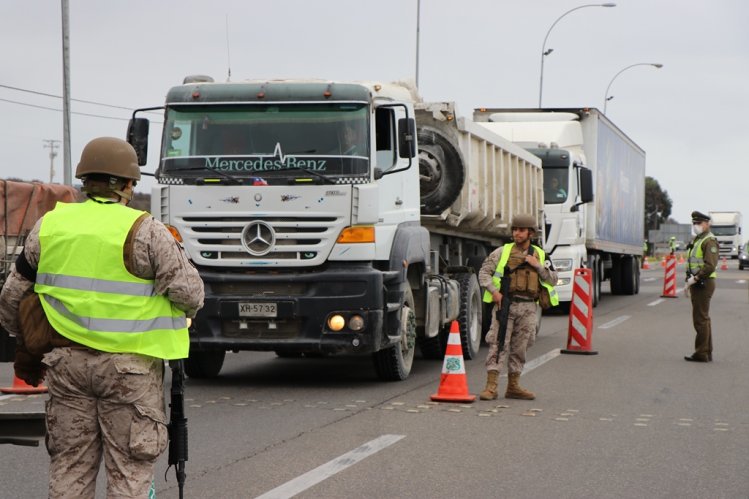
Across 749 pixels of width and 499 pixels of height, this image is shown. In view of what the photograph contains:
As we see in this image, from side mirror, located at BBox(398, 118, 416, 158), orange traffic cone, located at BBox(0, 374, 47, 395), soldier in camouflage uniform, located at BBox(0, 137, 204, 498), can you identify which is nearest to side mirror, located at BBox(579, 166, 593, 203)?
side mirror, located at BBox(398, 118, 416, 158)

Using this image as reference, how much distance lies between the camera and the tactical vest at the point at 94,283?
14.7ft

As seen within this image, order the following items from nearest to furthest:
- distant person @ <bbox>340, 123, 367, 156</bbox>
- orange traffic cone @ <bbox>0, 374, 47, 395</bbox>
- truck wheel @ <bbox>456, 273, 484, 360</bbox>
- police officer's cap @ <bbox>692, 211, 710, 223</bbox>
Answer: orange traffic cone @ <bbox>0, 374, 47, 395</bbox>
distant person @ <bbox>340, 123, 367, 156</bbox>
truck wheel @ <bbox>456, 273, 484, 360</bbox>
police officer's cap @ <bbox>692, 211, 710, 223</bbox>

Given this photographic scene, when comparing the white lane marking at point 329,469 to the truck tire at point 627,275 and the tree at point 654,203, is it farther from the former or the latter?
the tree at point 654,203

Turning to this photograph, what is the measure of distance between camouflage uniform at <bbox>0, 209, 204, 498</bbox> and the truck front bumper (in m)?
6.57

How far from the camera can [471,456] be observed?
797 centimetres

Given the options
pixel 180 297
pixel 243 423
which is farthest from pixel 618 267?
pixel 180 297

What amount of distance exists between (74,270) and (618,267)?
28.8 metres

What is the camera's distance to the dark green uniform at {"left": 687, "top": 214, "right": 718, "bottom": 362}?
14656 millimetres

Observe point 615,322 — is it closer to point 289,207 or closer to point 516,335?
point 516,335

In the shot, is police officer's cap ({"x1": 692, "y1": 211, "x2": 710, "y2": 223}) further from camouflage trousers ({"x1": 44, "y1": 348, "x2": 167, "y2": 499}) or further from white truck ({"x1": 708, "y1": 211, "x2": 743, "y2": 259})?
white truck ({"x1": 708, "y1": 211, "x2": 743, "y2": 259})

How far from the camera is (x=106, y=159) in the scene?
4527 millimetres

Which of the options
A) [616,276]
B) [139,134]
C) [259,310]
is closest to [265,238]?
[259,310]

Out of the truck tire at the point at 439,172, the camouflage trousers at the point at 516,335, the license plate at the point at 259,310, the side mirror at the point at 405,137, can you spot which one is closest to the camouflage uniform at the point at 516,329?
the camouflage trousers at the point at 516,335

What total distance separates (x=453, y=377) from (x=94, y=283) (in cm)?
647
